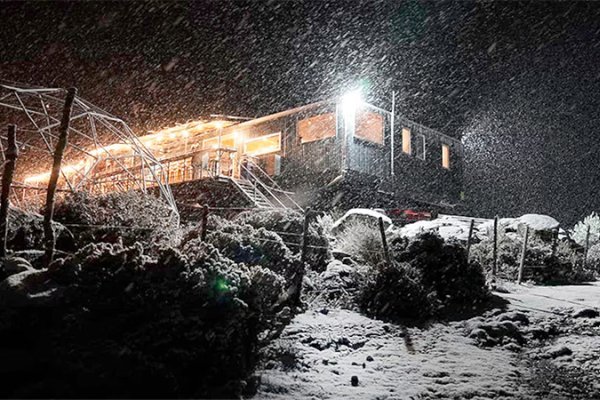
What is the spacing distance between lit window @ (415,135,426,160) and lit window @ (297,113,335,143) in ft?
19.3

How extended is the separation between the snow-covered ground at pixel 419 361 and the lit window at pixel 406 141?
46.9 ft

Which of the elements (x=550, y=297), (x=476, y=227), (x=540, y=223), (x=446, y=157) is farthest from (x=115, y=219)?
(x=446, y=157)

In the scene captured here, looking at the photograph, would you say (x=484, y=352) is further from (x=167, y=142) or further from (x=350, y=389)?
(x=167, y=142)

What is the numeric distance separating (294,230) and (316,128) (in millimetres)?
10584

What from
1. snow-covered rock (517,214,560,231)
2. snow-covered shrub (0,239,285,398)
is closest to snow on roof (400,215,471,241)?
snow-covered rock (517,214,560,231)

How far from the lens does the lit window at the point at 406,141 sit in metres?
21.1

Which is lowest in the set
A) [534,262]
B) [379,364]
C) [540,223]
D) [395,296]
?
[379,364]

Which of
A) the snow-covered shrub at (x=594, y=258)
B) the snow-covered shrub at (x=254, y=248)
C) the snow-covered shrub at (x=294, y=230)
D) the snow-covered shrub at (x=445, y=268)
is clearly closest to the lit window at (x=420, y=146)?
the snow-covered shrub at (x=594, y=258)

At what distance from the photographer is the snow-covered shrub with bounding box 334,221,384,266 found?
381 inches

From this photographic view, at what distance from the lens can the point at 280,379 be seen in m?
4.63

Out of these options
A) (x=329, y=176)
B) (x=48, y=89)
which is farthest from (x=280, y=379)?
(x=329, y=176)

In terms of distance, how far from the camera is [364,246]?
33.7 ft

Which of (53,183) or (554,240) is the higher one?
(53,183)

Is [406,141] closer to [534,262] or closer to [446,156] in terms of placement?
[446,156]
